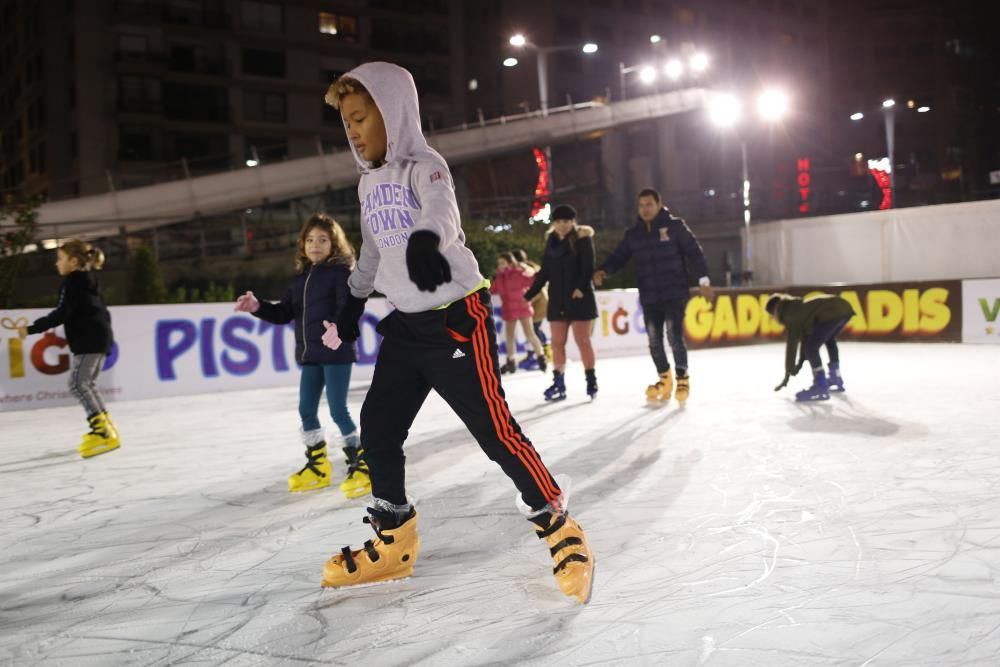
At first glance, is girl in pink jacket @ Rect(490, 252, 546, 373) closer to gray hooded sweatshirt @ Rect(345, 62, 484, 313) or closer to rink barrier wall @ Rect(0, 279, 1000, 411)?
rink barrier wall @ Rect(0, 279, 1000, 411)

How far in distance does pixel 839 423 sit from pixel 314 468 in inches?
135

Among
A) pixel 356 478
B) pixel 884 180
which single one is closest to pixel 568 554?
pixel 356 478

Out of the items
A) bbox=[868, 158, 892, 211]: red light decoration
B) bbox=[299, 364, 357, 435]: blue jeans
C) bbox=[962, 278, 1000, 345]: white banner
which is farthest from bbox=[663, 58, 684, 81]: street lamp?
bbox=[299, 364, 357, 435]: blue jeans

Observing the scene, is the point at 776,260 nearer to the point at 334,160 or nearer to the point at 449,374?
the point at 334,160

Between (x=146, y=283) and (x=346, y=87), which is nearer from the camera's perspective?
(x=346, y=87)

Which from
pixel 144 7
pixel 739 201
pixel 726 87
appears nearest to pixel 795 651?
pixel 739 201

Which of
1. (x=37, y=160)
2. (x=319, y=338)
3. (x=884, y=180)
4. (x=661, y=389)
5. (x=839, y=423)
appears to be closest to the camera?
(x=319, y=338)

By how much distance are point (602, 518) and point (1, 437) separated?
5.30 metres

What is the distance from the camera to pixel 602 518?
3.24m

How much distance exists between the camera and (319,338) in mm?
3918

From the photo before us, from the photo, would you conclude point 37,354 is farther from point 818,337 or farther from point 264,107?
point 264,107

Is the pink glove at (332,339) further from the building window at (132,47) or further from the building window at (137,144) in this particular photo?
the building window at (132,47)

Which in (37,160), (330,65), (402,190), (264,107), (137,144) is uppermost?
(330,65)

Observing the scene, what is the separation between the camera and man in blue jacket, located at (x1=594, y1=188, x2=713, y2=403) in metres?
6.53
